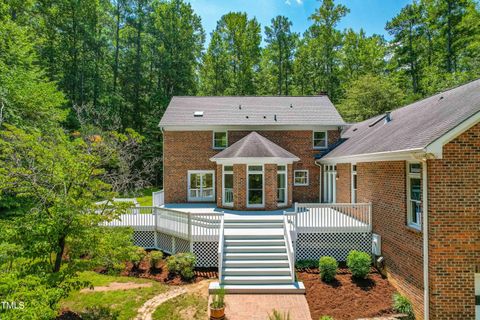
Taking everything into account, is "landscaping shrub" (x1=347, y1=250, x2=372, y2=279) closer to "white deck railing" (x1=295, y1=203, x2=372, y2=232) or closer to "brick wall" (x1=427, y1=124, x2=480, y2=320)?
"white deck railing" (x1=295, y1=203, x2=372, y2=232)

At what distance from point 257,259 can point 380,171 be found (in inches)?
209

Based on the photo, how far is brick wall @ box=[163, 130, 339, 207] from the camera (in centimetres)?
1767

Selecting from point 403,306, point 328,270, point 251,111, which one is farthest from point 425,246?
point 251,111

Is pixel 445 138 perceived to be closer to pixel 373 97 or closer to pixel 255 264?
pixel 255 264

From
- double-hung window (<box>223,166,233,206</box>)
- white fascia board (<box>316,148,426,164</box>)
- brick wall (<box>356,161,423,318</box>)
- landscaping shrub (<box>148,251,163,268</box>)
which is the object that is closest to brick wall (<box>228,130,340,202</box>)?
double-hung window (<box>223,166,233,206</box>)

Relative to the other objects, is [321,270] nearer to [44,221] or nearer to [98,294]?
[98,294]

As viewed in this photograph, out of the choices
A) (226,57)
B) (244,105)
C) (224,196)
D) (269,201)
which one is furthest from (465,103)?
(226,57)

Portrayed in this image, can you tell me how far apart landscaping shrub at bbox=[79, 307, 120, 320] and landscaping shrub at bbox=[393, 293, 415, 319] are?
7529 mm

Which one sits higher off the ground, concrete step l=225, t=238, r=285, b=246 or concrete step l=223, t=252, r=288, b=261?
concrete step l=225, t=238, r=285, b=246

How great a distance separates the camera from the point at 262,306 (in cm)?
768

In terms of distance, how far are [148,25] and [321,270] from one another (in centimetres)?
3675

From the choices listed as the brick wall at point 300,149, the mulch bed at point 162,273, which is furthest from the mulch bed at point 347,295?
the brick wall at point 300,149

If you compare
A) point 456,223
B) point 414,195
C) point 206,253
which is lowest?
point 206,253

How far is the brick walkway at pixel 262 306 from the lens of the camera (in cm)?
721
